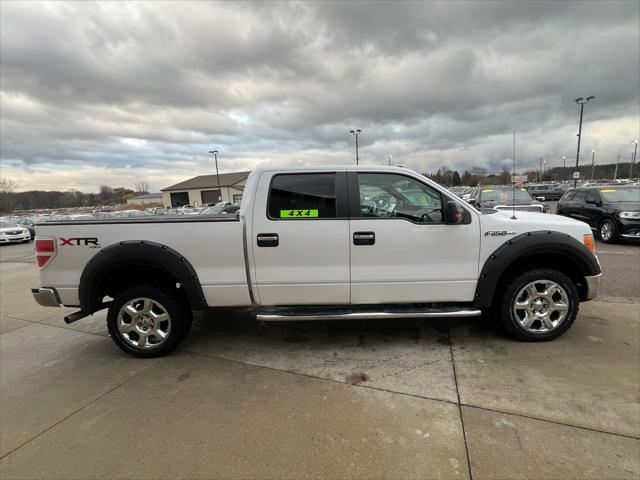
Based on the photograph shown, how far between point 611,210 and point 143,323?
11.2 metres

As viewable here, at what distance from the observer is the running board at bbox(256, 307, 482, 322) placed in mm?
3236

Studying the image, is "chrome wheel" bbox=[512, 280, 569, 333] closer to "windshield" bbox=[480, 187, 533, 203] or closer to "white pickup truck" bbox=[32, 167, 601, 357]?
"white pickup truck" bbox=[32, 167, 601, 357]

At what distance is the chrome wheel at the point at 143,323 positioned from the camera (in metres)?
3.41

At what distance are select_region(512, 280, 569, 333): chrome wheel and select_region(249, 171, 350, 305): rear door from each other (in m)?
1.80

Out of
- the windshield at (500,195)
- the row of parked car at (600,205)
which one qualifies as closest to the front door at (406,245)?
the row of parked car at (600,205)

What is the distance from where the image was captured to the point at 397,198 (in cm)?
337

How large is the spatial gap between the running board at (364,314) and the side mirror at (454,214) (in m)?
0.87

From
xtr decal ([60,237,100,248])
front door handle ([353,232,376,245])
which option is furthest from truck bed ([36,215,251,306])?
front door handle ([353,232,376,245])

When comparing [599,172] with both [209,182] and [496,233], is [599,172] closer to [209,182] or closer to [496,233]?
[209,182]

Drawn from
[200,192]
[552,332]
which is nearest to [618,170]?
[200,192]

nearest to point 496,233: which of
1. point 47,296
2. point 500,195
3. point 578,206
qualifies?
point 47,296

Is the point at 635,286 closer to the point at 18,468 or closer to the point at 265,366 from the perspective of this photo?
the point at 265,366

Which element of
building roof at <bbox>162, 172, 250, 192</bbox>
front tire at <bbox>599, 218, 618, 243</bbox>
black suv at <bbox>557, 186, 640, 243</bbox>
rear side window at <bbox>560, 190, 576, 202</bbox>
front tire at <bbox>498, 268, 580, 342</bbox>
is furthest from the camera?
building roof at <bbox>162, 172, 250, 192</bbox>

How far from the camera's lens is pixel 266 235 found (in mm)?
3236
